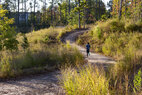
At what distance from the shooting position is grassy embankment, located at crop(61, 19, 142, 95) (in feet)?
12.3

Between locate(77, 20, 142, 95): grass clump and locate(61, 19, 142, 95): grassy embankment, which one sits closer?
locate(61, 19, 142, 95): grassy embankment

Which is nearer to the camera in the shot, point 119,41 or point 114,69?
point 114,69

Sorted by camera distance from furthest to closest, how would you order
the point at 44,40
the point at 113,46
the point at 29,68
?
the point at 44,40
the point at 113,46
the point at 29,68

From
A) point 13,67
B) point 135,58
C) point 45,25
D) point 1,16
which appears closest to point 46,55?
point 13,67

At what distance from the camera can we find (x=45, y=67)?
8.88 metres

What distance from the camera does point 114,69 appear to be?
6.75 metres

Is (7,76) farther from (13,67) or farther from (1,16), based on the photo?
(1,16)

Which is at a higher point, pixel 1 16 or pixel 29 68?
pixel 1 16

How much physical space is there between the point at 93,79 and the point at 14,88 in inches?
145

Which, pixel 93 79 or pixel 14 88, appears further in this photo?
pixel 14 88

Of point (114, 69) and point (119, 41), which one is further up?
point (119, 41)

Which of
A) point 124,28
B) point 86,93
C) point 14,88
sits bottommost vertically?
point 14,88

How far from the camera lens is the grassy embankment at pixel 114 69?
12.3 ft

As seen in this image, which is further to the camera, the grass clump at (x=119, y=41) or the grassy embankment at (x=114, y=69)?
the grass clump at (x=119, y=41)
